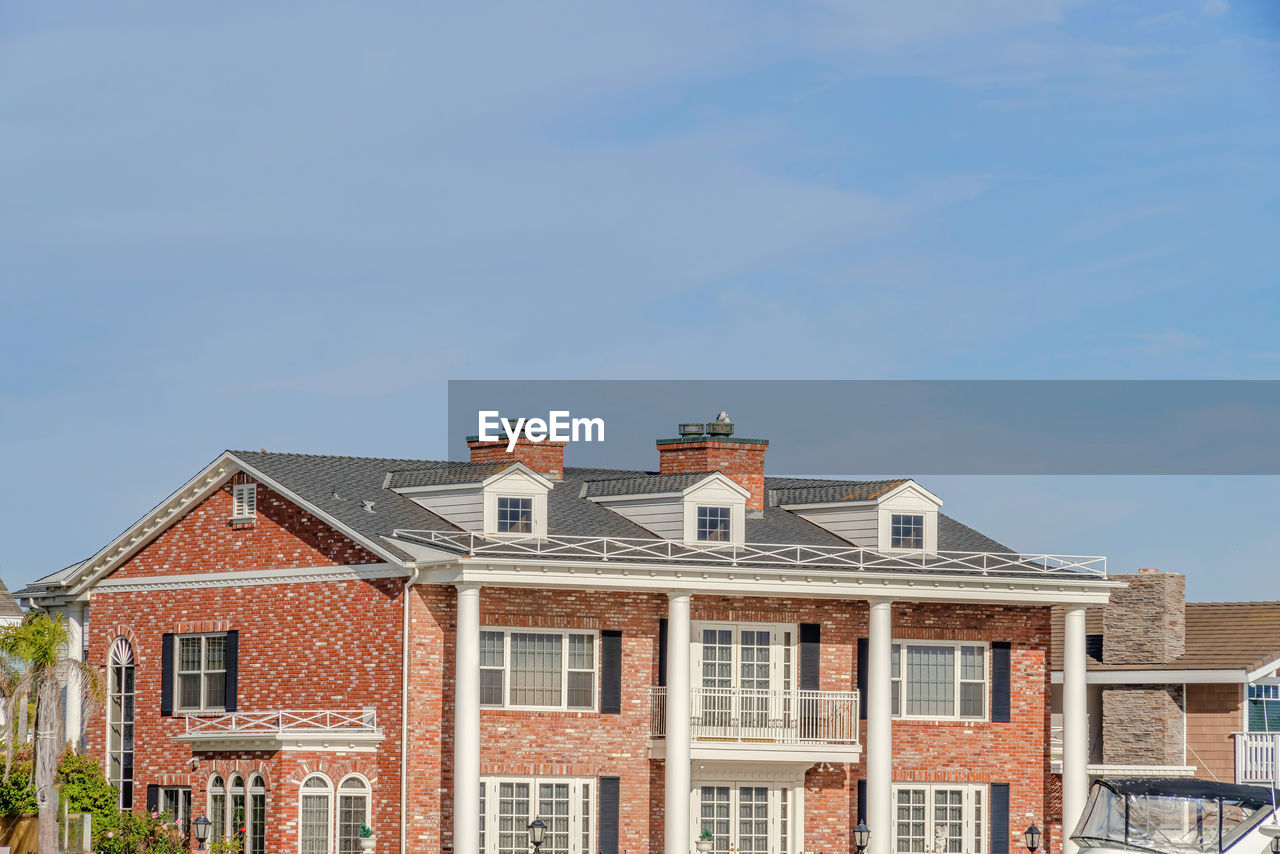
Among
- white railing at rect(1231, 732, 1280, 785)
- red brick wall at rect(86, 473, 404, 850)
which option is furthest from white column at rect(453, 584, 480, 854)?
white railing at rect(1231, 732, 1280, 785)

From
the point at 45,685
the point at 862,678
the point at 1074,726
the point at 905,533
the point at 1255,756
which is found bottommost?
the point at 1255,756

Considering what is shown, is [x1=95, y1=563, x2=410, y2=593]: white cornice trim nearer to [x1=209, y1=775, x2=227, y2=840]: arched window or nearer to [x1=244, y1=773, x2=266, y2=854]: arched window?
[x1=209, y1=775, x2=227, y2=840]: arched window

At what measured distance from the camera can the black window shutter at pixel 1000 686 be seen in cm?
5097

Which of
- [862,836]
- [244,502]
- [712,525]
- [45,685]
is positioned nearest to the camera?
[862,836]

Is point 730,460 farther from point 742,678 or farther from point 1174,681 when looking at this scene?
point 1174,681

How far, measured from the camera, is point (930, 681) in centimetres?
5053

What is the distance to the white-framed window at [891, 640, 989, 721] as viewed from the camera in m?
50.2

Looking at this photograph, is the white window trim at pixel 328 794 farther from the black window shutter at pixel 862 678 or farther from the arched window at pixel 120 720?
the black window shutter at pixel 862 678

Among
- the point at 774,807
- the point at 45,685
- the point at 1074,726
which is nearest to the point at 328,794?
the point at 45,685

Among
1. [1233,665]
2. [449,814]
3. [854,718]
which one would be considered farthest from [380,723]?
[1233,665]

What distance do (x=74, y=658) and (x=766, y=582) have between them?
15.5 m

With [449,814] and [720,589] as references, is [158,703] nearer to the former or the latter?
[449,814]

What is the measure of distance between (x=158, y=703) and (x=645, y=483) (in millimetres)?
11593

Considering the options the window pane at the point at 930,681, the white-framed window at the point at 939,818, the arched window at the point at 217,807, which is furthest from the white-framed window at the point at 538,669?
the white-framed window at the point at 939,818
